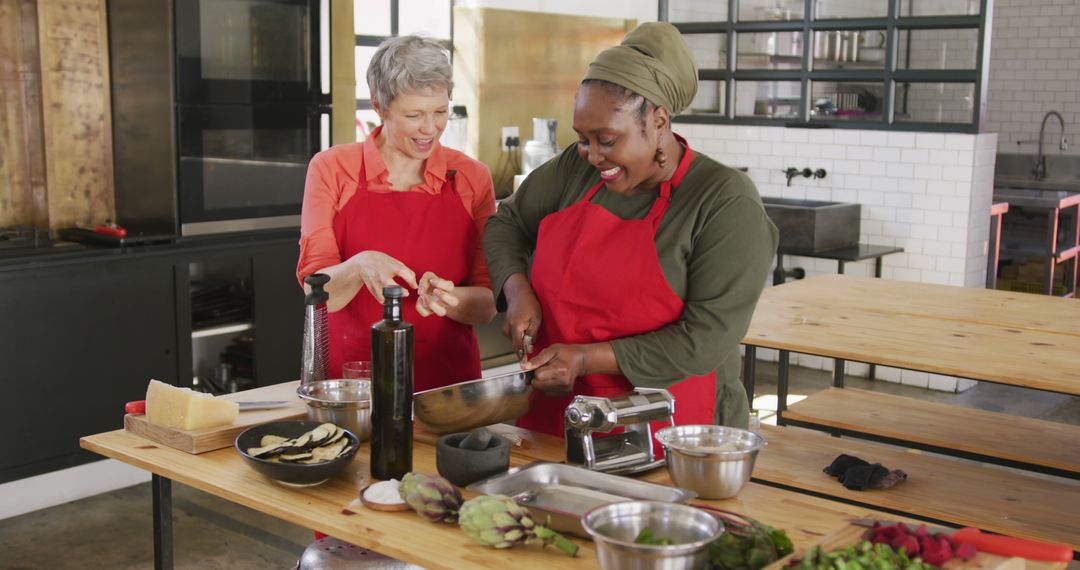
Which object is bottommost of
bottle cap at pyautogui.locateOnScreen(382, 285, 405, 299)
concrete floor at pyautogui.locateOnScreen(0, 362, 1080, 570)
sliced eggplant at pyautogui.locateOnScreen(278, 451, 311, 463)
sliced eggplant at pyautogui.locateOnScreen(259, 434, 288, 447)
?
concrete floor at pyautogui.locateOnScreen(0, 362, 1080, 570)

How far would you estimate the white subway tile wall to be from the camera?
7.02 m

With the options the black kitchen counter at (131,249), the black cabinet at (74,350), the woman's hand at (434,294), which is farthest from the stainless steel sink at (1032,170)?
the woman's hand at (434,294)

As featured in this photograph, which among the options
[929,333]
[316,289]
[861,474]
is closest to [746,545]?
[316,289]

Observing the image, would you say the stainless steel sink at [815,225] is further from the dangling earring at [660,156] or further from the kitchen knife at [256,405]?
the kitchen knife at [256,405]

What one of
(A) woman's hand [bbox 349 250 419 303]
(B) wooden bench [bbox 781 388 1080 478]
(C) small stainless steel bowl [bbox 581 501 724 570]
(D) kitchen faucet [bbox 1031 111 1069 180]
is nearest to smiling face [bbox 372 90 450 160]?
(A) woman's hand [bbox 349 250 419 303]

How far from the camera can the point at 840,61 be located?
7.42m

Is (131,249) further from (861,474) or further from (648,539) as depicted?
(648,539)

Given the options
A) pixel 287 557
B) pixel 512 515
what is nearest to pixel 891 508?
pixel 512 515

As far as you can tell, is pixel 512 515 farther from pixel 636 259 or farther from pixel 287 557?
pixel 287 557

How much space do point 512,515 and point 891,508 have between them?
2.10m

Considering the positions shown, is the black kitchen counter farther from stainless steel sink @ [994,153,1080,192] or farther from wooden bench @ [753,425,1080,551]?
stainless steel sink @ [994,153,1080,192]

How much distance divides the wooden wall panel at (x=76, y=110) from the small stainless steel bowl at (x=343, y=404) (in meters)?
3.19

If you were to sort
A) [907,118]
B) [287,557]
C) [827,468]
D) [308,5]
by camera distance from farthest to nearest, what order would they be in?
[907,118] < [308,5] < [287,557] < [827,468]

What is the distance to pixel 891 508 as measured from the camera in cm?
352
